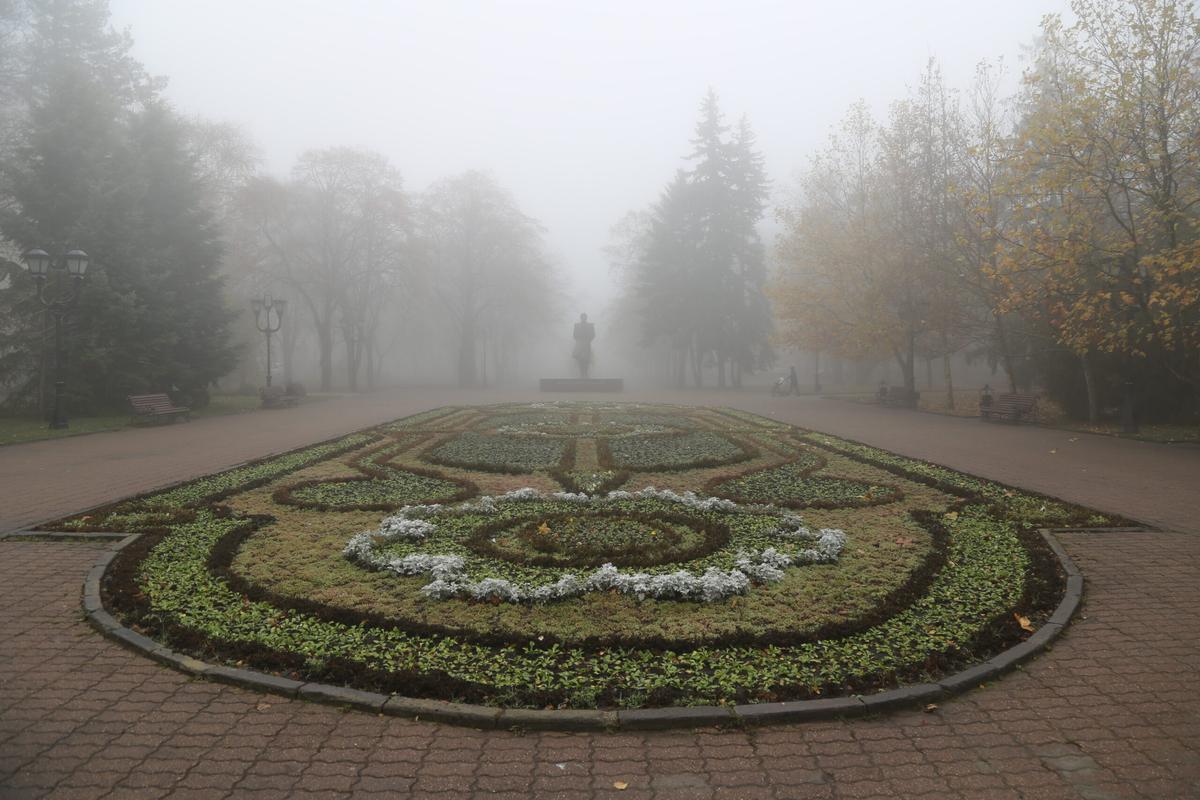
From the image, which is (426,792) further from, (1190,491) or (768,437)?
(768,437)

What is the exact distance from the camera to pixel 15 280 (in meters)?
20.6

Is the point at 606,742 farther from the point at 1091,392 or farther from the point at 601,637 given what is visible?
the point at 1091,392

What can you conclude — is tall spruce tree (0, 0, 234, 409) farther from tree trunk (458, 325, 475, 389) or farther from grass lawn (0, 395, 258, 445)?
tree trunk (458, 325, 475, 389)

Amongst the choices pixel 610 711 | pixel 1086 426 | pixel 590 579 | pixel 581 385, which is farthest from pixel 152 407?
pixel 1086 426

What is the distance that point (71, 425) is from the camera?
728 inches

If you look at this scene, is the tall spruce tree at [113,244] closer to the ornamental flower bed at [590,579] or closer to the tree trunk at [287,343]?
the ornamental flower bed at [590,579]

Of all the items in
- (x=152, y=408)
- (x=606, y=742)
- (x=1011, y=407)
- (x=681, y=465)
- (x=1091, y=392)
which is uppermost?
(x=1091, y=392)

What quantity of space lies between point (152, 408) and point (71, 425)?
75.3 inches

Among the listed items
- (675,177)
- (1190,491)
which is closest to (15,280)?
(1190,491)

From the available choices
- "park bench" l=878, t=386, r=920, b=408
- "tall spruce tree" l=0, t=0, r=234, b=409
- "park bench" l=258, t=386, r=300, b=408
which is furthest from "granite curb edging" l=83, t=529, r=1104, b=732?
"park bench" l=878, t=386, r=920, b=408

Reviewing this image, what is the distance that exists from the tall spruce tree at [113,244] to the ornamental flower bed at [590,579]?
13941mm

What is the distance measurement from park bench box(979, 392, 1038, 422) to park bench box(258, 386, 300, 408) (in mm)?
22779

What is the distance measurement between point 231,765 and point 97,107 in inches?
1042

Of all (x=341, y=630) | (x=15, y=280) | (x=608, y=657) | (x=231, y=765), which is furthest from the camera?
(x=15, y=280)
